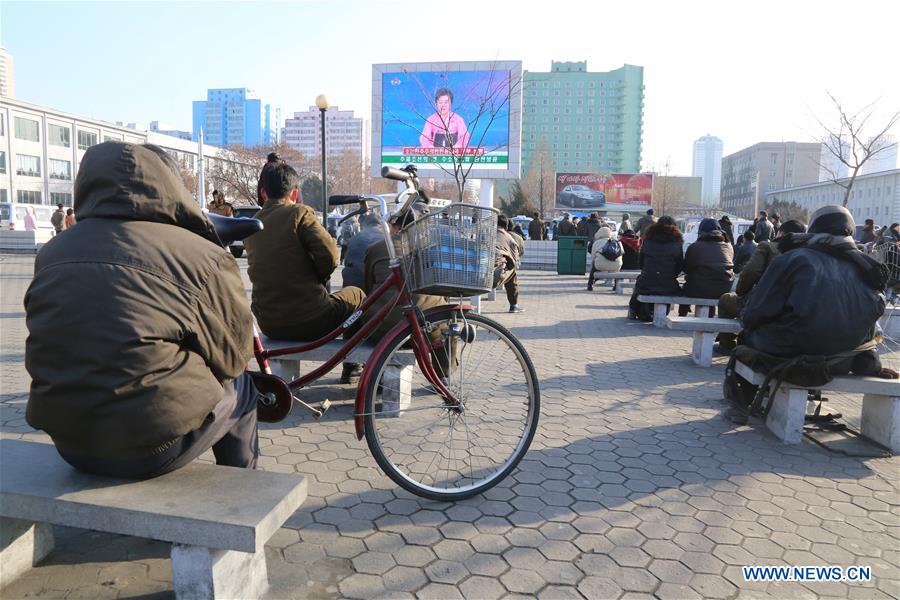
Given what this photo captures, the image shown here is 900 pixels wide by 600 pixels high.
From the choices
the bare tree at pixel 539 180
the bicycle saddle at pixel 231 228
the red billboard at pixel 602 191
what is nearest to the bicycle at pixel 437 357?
the bicycle saddle at pixel 231 228

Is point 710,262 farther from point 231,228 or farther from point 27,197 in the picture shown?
point 27,197

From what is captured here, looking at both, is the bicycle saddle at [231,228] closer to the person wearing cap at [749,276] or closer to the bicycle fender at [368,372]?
the bicycle fender at [368,372]

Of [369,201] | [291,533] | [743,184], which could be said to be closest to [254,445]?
[291,533]

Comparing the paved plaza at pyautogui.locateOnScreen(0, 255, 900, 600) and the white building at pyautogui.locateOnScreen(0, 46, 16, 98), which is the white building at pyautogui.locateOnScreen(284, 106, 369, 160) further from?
the paved plaza at pyautogui.locateOnScreen(0, 255, 900, 600)

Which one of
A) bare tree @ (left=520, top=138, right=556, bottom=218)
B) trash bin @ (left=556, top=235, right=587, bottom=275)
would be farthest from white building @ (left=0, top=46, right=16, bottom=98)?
trash bin @ (left=556, top=235, right=587, bottom=275)

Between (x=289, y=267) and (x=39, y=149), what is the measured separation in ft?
237

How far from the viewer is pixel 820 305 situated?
13.6 feet

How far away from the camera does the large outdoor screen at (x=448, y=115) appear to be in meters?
27.3

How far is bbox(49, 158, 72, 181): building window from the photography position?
210ft

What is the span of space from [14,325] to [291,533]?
25.9 feet

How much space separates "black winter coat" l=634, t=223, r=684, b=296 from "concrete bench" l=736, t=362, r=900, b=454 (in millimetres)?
4559

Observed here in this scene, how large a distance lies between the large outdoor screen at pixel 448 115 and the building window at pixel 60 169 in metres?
51.9

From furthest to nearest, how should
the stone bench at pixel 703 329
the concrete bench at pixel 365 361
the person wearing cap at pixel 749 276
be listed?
the person wearing cap at pixel 749 276, the stone bench at pixel 703 329, the concrete bench at pixel 365 361

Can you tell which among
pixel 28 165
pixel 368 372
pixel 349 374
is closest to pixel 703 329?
pixel 349 374
